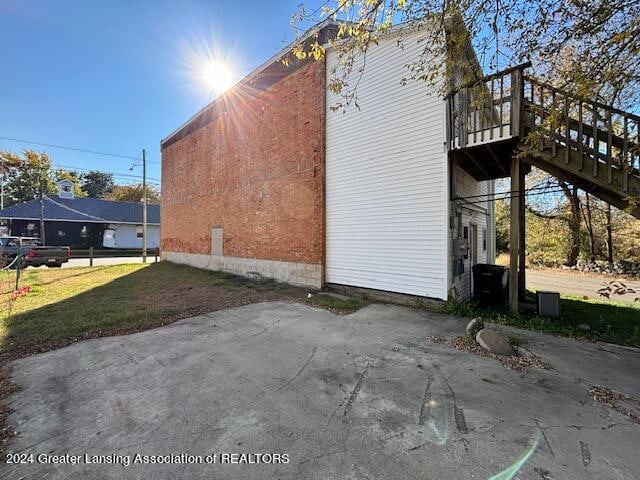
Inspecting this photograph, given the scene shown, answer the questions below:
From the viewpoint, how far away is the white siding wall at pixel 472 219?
7595 mm

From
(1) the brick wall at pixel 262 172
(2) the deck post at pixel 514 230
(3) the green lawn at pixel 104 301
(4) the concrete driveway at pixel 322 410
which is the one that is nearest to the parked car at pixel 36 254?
(3) the green lawn at pixel 104 301

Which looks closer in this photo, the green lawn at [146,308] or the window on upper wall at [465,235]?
the green lawn at [146,308]

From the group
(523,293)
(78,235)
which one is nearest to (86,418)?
(523,293)

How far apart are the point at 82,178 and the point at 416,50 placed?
58.3 m

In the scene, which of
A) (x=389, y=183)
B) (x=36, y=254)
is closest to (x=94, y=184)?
(x=36, y=254)

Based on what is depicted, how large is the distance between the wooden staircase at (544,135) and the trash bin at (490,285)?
102 inches

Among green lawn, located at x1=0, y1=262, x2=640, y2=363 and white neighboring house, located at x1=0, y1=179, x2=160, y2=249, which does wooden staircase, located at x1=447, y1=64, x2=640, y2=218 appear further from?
white neighboring house, located at x1=0, y1=179, x2=160, y2=249

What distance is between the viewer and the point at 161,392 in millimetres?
3268

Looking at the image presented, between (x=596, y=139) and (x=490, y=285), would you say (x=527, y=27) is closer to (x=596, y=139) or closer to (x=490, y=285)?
(x=596, y=139)

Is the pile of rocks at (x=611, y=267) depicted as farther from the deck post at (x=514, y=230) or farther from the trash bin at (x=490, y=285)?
the deck post at (x=514, y=230)

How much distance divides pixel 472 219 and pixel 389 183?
9.93 ft

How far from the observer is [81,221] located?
27.5 m

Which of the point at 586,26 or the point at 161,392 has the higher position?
the point at 586,26

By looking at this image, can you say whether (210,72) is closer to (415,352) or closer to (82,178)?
(415,352)
